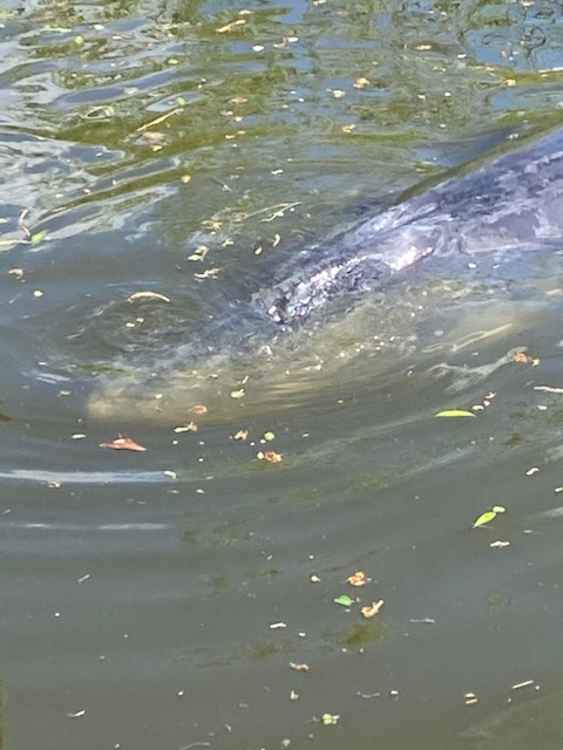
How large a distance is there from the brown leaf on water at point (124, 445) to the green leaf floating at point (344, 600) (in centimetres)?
135

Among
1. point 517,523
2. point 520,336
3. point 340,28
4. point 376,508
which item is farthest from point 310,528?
point 340,28

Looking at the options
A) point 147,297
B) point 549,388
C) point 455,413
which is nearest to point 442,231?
point 147,297

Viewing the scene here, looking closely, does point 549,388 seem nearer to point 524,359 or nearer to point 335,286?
point 524,359

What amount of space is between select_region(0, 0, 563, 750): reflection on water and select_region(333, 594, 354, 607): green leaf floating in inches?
1.0

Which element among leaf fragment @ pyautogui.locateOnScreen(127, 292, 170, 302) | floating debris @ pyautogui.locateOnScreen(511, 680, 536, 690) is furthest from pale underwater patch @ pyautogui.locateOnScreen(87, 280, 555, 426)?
floating debris @ pyautogui.locateOnScreen(511, 680, 536, 690)

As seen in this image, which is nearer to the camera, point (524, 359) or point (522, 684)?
point (522, 684)

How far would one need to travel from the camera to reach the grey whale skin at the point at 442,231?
23.4 feet

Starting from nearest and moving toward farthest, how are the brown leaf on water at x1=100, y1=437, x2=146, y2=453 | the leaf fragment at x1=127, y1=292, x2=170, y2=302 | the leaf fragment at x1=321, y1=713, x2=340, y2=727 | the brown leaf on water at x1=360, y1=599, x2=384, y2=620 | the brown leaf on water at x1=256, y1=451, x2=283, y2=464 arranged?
1. the leaf fragment at x1=321, y1=713, x2=340, y2=727
2. the brown leaf on water at x1=360, y1=599, x2=384, y2=620
3. the brown leaf on water at x1=256, y1=451, x2=283, y2=464
4. the brown leaf on water at x1=100, y1=437, x2=146, y2=453
5. the leaf fragment at x1=127, y1=292, x2=170, y2=302

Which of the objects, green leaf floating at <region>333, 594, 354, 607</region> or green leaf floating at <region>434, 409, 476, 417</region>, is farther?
green leaf floating at <region>434, 409, 476, 417</region>

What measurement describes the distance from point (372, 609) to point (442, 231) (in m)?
3.46

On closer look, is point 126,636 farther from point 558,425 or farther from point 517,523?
point 558,425

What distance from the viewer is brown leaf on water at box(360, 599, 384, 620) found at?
457 cm

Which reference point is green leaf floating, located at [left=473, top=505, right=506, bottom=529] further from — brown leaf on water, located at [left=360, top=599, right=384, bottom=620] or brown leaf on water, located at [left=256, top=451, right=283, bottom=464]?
brown leaf on water, located at [left=256, top=451, right=283, bottom=464]

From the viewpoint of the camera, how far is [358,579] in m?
4.75
